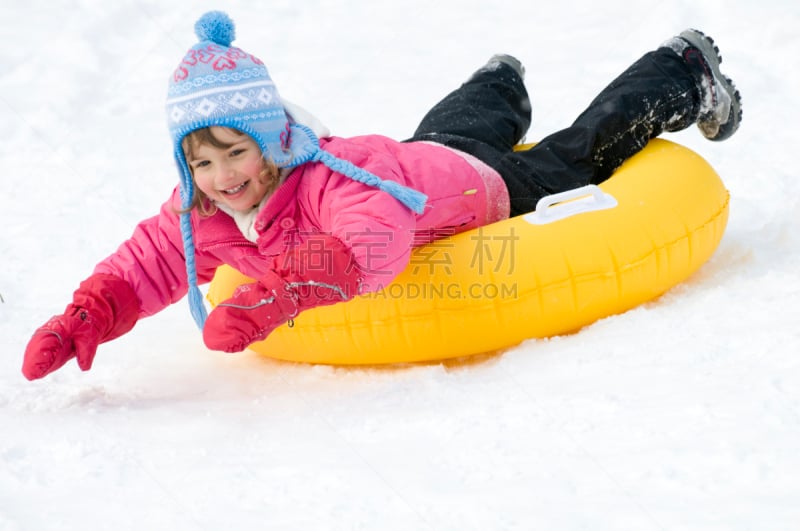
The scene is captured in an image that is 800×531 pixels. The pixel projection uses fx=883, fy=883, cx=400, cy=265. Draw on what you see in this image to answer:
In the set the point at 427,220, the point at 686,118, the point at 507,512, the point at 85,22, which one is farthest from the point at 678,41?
the point at 85,22

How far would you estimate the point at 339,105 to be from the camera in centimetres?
478

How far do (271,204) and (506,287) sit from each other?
62 cm

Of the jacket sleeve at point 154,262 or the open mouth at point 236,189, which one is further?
the jacket sleeve at point 154,262

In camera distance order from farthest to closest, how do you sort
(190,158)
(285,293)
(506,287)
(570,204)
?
1. (570,204)
2. (506,287)
3. (190,158)
4. (285,293)

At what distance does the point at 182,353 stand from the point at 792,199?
215cm

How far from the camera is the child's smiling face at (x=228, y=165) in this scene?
2051 millimetres

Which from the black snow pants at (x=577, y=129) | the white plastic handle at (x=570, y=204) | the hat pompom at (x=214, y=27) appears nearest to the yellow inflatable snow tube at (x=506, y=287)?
the white plastic handle at (x=570, y=204)

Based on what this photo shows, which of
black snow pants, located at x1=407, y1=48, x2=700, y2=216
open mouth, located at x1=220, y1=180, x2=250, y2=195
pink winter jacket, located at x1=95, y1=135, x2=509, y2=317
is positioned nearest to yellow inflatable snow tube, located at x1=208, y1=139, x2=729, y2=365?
pink winter jacket, located at x1=95, y1=135, x2=509, y2=317

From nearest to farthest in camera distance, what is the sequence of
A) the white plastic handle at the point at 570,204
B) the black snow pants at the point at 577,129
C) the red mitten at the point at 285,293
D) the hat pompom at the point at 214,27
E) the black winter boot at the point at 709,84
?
1. the red mitten at the point at 285,293
2. the hat pompom at the point at 214,27
3. the white plastic handle at the point at 570,204
4. the black snow pants at the point at 577,129
5. the black winter boot at the point at 709,84

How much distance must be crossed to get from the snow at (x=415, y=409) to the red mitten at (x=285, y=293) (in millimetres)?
224

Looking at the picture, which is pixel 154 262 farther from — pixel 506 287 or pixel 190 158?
pixel 506 287

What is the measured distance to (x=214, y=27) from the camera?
2096mm

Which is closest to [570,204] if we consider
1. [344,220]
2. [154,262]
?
[344,220]

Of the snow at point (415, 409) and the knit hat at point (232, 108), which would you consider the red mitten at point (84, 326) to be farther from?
the knit hat at point (232, 108)
